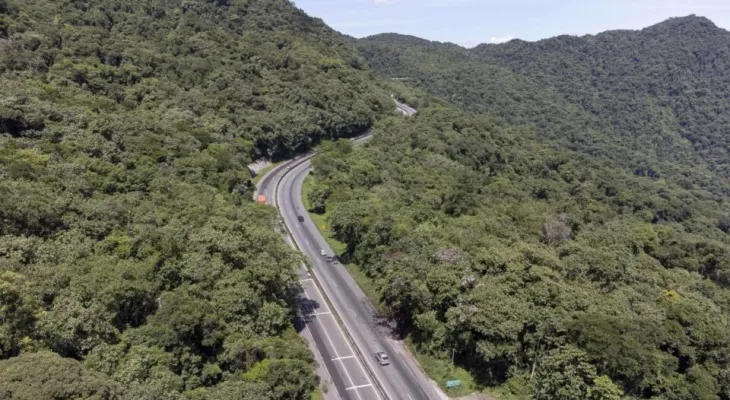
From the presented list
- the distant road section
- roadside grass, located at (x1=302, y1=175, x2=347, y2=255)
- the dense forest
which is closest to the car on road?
the dense forest

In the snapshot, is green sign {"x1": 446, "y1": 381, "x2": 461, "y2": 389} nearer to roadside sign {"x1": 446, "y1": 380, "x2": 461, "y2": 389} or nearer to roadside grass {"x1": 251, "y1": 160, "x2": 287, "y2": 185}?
roadside sign {"x1": 446, "y1": 380, "x2": 461, "y2": 389}

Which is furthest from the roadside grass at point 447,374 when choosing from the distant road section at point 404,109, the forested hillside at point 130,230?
the distant road section at point 404,109

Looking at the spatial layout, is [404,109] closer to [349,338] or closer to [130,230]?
[349,338]

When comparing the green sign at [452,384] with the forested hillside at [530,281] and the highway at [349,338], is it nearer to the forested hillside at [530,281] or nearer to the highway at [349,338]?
the highway at [349,338]

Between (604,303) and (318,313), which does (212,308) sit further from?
(604,303)

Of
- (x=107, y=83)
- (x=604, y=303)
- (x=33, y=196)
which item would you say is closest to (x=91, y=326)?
(x=33, y=196)

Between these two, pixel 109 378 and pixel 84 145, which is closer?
pixel 109 378
